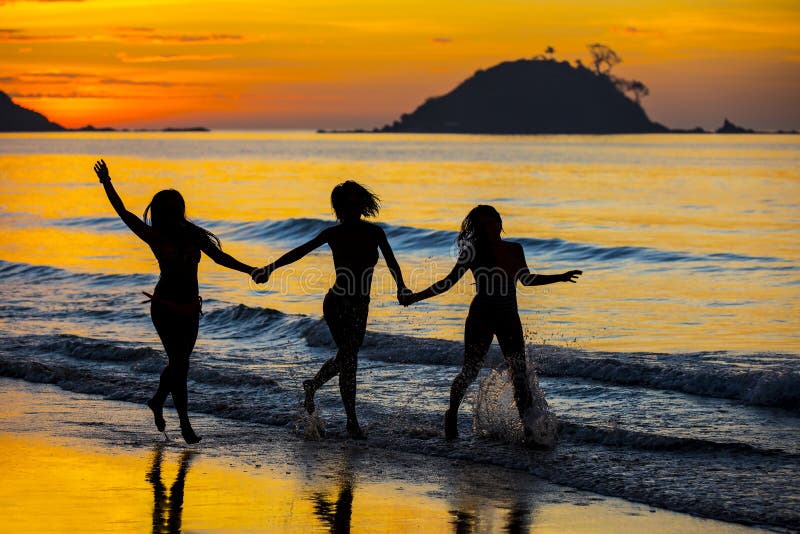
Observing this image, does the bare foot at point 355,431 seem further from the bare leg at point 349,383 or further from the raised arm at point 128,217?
the raised arm at point 128,217

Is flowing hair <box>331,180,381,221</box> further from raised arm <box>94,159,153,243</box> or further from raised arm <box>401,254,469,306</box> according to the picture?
raised arm <box>94,159,153,243</box>

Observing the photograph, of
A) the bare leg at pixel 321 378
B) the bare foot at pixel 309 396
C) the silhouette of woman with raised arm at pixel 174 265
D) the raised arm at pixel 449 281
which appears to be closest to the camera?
the silhouette of woman with raised arm at pixel 174 265

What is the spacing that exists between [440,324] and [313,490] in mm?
9700

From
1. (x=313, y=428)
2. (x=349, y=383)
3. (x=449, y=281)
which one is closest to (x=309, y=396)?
(x=313, y=428)

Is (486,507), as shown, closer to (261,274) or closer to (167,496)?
(167,496)

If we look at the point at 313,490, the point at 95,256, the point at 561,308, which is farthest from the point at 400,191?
the point at 313,490

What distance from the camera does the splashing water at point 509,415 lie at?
888 cm

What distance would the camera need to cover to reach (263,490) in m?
7.40

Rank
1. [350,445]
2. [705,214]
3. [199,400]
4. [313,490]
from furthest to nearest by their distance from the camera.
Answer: [705,214] < [199,400] < [350,445] < [313,490]

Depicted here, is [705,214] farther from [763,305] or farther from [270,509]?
[270,509]

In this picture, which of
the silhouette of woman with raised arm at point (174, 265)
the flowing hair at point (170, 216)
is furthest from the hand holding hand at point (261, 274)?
the flowing hair at point (170, 216)

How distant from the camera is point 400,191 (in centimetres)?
5859

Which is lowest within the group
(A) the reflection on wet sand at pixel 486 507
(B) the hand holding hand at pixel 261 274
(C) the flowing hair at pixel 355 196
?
(A) the reflection on wet sand at pixel 486 507

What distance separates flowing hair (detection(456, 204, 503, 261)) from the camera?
28.6 feet
